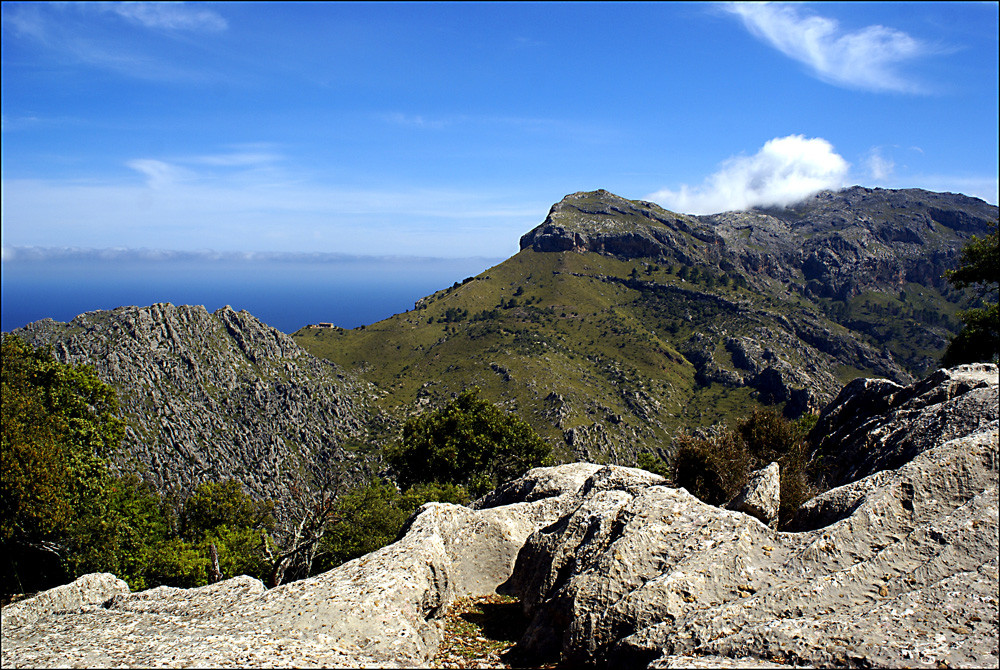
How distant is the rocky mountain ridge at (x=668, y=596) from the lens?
8.91m

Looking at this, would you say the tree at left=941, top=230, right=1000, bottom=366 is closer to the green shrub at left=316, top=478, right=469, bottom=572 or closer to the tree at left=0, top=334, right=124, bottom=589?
the green shrub at left=316, top=478, right=469, bottom=572

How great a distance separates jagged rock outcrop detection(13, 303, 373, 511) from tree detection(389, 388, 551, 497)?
6790 cm

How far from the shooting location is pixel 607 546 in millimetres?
12891

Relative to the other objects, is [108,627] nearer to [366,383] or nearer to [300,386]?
[300,386]

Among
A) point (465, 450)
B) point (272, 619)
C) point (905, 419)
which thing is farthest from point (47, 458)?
point (905, 419)

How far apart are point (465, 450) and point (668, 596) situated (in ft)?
111

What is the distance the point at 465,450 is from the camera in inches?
1721

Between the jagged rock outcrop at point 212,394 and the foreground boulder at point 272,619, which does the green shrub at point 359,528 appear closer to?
the foreground boulder at point 272,619

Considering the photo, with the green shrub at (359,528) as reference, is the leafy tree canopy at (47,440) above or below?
above

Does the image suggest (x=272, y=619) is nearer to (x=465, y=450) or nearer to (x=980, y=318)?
(x=465, y=450)

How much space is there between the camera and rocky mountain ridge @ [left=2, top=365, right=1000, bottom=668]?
8.91m

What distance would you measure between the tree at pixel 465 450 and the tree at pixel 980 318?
29.6 metres

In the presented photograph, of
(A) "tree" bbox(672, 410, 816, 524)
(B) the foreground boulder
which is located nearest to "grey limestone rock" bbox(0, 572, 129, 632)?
(B) the foreground boulder

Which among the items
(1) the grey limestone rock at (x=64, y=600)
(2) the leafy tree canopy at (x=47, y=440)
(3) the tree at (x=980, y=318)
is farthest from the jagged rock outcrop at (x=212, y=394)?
(3) the tree at (x=980, y=318)
